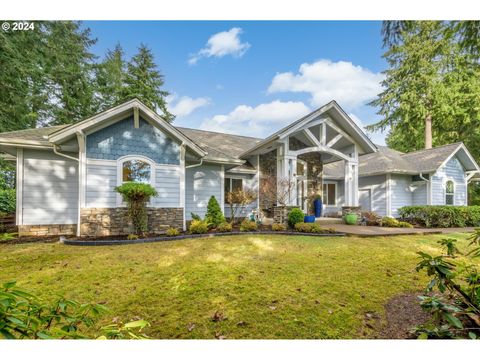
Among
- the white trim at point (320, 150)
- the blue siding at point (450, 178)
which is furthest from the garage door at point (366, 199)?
the white trim at point (320, 150)

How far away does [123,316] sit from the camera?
274cm

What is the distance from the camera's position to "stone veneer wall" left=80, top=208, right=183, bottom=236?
279 inches

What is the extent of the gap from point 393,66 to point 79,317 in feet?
68.5

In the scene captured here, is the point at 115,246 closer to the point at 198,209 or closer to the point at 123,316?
the point at 123,316

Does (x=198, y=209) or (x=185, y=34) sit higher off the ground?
(x=185, y=34)

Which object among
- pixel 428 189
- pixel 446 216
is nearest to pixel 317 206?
pixel 446 216

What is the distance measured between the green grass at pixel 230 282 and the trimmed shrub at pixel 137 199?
1.32 metres

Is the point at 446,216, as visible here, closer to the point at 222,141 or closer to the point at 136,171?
the point at 222,141

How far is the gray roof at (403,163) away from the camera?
13.0 m

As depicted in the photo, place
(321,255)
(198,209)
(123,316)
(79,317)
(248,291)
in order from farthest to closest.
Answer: (198,209), (321,255), (248,291), (123,316), (79,317)

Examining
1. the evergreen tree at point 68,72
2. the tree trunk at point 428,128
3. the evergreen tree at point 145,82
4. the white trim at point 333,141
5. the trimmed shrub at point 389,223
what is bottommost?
the trimmed shrub at point 389,223

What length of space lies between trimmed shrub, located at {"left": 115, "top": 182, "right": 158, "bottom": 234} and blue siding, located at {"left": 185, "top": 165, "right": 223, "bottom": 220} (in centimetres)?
267

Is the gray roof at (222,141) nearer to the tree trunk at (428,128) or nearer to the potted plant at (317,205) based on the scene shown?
the potted plant at (317,205)

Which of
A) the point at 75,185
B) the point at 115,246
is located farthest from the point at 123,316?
the point at 75,185
